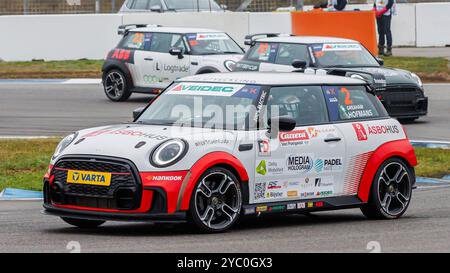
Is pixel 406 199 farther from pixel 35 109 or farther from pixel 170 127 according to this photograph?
pixel 35 109

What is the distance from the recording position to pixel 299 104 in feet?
35.4

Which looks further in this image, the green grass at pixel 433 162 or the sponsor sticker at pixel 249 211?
the green grass at pixel 433 162

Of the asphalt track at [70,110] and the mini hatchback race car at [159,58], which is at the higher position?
the mini hatchback race car at [159,58]

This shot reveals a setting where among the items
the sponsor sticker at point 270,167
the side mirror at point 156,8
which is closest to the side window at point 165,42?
the side mirror at point 156,8

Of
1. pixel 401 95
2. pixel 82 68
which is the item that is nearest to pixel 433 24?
pixel 82 68

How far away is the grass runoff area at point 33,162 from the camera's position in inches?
547

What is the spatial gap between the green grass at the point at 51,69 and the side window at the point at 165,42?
191 inches

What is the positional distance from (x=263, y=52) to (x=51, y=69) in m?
8.43

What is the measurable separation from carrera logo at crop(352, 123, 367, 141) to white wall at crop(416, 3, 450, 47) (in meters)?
22.2

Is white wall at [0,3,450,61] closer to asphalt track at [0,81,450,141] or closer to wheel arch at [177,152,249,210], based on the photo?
asphalt track at [0,81,450,141]

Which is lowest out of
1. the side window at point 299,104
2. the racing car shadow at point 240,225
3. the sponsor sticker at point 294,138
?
the racing car shadow at point 240,225

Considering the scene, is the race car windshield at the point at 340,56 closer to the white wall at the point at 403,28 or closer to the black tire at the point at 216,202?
the black tire at the point at 216,202

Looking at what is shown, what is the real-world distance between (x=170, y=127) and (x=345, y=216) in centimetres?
240

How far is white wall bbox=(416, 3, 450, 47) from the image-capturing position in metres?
32.6
